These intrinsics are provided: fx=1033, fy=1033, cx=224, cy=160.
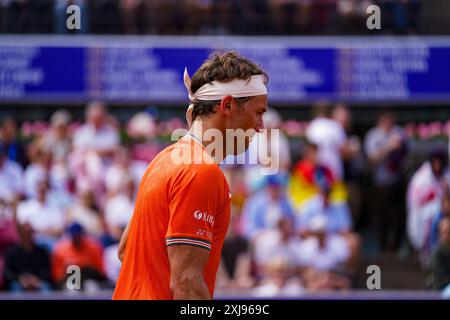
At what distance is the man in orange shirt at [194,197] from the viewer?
161 inches

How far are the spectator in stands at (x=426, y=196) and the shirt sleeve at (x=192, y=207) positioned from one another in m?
7.93

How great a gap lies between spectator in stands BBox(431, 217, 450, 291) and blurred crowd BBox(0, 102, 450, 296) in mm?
14

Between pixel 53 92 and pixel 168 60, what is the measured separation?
1.74 metres

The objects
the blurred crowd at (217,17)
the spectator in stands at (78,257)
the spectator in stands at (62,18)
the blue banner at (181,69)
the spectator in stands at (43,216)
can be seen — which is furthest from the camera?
the blurred crowd at (217,17)

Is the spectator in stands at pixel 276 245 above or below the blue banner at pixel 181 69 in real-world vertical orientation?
below

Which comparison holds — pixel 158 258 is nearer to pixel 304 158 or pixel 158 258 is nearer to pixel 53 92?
pixel 304 158

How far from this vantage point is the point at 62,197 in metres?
11.6

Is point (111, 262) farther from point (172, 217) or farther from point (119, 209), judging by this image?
point (172, 217)

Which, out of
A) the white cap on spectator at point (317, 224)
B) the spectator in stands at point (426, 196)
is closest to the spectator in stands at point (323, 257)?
the white cap on spectator at point (317, 224)

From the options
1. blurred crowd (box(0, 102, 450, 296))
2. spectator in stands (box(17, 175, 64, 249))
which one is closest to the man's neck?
blurred crowd (box(0, 102, 450, 296))

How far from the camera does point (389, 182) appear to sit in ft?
43.4

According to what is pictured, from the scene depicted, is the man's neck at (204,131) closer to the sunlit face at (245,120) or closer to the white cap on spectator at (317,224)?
the sunlit face at (245,120)

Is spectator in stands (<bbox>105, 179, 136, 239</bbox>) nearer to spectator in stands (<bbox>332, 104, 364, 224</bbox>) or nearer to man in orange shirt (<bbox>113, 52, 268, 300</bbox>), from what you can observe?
spectator in stands (<bbox>332, 104, 364, 224</bbox>)

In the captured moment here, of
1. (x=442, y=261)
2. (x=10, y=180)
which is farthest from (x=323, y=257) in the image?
(x=10, y=180)
